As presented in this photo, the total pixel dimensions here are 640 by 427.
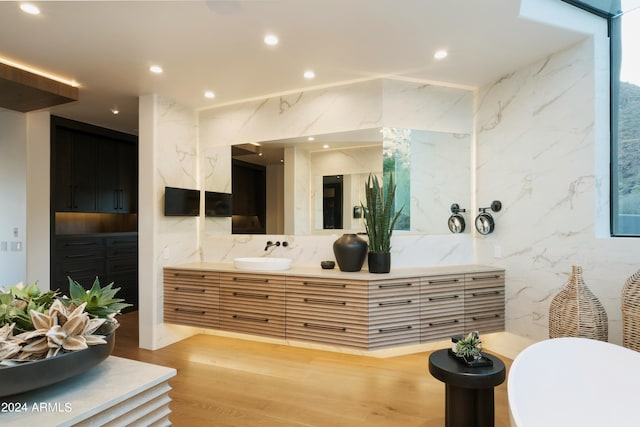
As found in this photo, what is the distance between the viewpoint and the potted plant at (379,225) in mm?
3271

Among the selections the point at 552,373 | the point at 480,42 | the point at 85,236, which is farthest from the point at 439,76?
the point at 85,236

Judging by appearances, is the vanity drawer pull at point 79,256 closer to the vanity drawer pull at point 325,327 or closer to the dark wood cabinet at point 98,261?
the dark wood cabinet at point 98,261

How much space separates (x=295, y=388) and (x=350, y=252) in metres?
1.25

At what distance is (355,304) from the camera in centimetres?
307

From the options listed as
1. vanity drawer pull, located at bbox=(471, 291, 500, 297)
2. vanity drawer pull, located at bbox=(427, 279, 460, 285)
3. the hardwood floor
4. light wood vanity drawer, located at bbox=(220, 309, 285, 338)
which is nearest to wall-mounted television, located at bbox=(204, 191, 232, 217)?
light wood vanity drawer, located at bbox=(220, 309, 285, 338)

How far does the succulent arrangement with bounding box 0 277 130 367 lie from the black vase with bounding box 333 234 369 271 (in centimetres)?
231

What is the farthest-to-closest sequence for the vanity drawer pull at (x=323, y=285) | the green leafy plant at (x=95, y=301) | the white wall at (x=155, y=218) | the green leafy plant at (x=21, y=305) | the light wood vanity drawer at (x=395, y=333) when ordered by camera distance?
the white wall at (x=155, y=218)
the vanity drawer pull at (x=323, y=285)
the light wood vanity drawer at (x=395, y=333)
the green leafy plant at (x=95, y=301)
the green leafy plant at (x=21, y=305)

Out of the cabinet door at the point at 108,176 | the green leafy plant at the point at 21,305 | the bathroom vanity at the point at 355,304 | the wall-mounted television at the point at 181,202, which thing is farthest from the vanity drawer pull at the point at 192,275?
the green leafy plant at the point at 21,305

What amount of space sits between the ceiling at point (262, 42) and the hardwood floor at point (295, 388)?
2713 mm

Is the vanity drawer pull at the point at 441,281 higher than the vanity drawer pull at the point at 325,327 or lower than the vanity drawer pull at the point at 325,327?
higher

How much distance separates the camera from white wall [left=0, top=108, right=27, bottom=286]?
14.1ft

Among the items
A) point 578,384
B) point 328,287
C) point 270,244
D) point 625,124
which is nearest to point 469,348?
point 578,384

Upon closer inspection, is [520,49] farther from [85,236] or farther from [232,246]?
[85,236]

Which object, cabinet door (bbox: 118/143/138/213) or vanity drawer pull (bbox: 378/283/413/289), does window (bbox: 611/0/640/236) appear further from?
cabinet door (bbox: 118/143/138/213)
